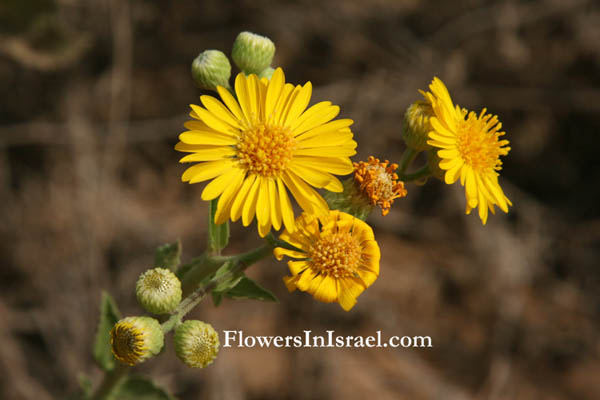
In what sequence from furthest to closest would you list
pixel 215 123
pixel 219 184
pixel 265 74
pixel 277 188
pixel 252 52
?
pixel 265 74
pixel 252 52
pixel 277 188
pixel 215 123
pixel 219 184

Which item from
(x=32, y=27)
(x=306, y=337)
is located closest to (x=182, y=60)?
(x=32, y=27)

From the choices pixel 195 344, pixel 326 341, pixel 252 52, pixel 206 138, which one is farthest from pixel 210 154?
pixel 326 341

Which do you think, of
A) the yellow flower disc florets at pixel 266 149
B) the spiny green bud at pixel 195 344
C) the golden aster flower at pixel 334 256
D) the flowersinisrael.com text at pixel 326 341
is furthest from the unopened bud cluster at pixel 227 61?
the flowersinisrael.com text at pixel 326 341

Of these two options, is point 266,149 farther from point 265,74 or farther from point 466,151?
point 466,151

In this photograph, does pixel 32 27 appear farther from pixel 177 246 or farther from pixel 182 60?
pixel 177 246

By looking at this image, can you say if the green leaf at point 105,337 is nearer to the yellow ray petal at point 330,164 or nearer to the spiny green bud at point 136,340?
the spiny green bud at point 136,340

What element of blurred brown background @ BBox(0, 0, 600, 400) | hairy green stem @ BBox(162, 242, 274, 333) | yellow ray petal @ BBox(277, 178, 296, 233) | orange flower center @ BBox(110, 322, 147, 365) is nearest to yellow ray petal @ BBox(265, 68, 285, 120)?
yellow ray petal @ BBox(277, 178, 296, 233)
